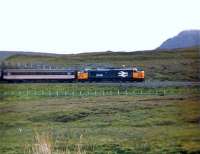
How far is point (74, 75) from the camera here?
128 feet

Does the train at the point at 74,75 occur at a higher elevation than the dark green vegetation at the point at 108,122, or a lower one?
higher

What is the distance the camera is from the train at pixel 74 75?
36.6m

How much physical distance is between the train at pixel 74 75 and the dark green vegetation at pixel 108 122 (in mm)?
12628

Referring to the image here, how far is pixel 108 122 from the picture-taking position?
1977cm

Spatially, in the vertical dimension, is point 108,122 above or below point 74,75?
below

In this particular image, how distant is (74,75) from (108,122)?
19.4 metres

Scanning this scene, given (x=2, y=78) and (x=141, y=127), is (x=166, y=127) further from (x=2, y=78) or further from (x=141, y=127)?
(x=2, y=78)

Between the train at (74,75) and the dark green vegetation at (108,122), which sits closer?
the dark green vegetation at (108,122)

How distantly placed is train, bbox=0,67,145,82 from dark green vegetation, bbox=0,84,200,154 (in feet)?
41.4

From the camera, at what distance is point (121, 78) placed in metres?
38.2

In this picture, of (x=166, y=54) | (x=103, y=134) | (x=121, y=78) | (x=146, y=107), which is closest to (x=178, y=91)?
(x=146, y=107)

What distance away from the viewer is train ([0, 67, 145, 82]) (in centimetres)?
3659

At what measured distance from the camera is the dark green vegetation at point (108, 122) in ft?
52.6

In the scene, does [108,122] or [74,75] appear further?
[74,75]
